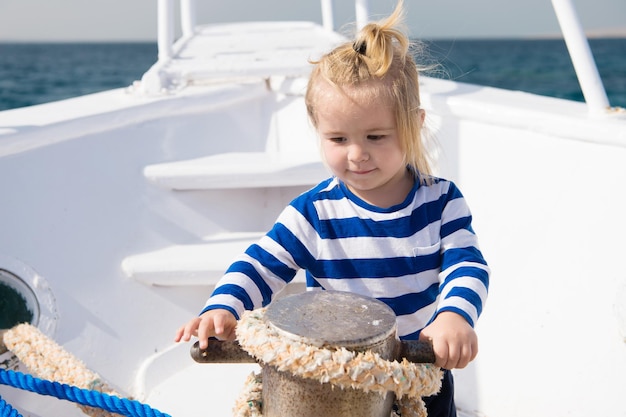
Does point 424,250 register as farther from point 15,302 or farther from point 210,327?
point 15,302

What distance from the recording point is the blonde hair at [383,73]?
1.01m

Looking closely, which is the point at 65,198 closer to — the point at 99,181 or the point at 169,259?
the point at 99,181

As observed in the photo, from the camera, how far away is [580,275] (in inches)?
56.6

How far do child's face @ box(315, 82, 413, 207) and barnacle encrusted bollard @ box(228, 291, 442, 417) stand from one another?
0.29 meters

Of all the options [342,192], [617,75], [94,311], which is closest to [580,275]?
[342,192]

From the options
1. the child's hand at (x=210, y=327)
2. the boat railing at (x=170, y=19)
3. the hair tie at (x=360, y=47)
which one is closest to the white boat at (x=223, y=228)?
the boat railing at (x=170, y=19)

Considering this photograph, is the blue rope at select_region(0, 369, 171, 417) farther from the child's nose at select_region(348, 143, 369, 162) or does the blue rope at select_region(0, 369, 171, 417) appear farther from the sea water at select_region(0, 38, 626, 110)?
the sea water at select_region(0, 38, 626, 110)

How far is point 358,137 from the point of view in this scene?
40.3 inches

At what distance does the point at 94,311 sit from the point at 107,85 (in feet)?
91.9

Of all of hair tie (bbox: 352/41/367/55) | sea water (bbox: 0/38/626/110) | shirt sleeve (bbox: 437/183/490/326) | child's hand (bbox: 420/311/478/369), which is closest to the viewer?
child's hand (bbox: 420/311/478/369)

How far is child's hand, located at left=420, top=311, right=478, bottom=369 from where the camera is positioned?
0.82m

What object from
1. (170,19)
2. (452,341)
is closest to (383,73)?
(452,341)

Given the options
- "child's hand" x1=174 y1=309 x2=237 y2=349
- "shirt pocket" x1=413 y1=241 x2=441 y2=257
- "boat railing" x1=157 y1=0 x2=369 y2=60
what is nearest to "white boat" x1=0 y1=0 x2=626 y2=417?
"boat railing" x1=157 y1=0 x2=369 y2=60

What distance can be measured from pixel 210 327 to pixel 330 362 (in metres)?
0.27
